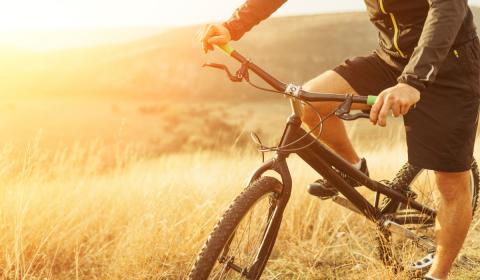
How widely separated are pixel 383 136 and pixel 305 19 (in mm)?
55094

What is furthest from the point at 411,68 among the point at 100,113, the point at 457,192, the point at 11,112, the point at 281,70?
the point at 281,70

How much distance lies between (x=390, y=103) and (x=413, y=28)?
0.94 meters

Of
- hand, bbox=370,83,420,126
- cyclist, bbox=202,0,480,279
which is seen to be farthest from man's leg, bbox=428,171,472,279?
hand, bbox=370,83,420,126

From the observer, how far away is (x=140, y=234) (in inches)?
144

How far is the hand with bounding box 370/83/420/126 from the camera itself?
1.96m

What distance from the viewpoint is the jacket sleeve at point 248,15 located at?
2.87 metres

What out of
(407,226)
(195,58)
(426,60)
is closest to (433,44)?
(426,60)

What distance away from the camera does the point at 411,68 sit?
2154mm

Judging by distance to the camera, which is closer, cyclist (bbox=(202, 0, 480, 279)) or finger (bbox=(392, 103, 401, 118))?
finger (bbox=(392, 103, 401, 118))

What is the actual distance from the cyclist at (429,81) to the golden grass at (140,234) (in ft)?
1.96

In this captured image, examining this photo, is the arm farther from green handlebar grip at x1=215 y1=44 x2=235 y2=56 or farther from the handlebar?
green handlebar grip at x1=215 y1=44 x2=235 y2=56

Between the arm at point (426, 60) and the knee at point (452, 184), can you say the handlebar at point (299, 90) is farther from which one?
A: the knee at point (452, 184)

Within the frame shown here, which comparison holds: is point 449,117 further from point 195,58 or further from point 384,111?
point 195,58

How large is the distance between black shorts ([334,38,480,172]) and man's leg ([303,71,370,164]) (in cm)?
42
